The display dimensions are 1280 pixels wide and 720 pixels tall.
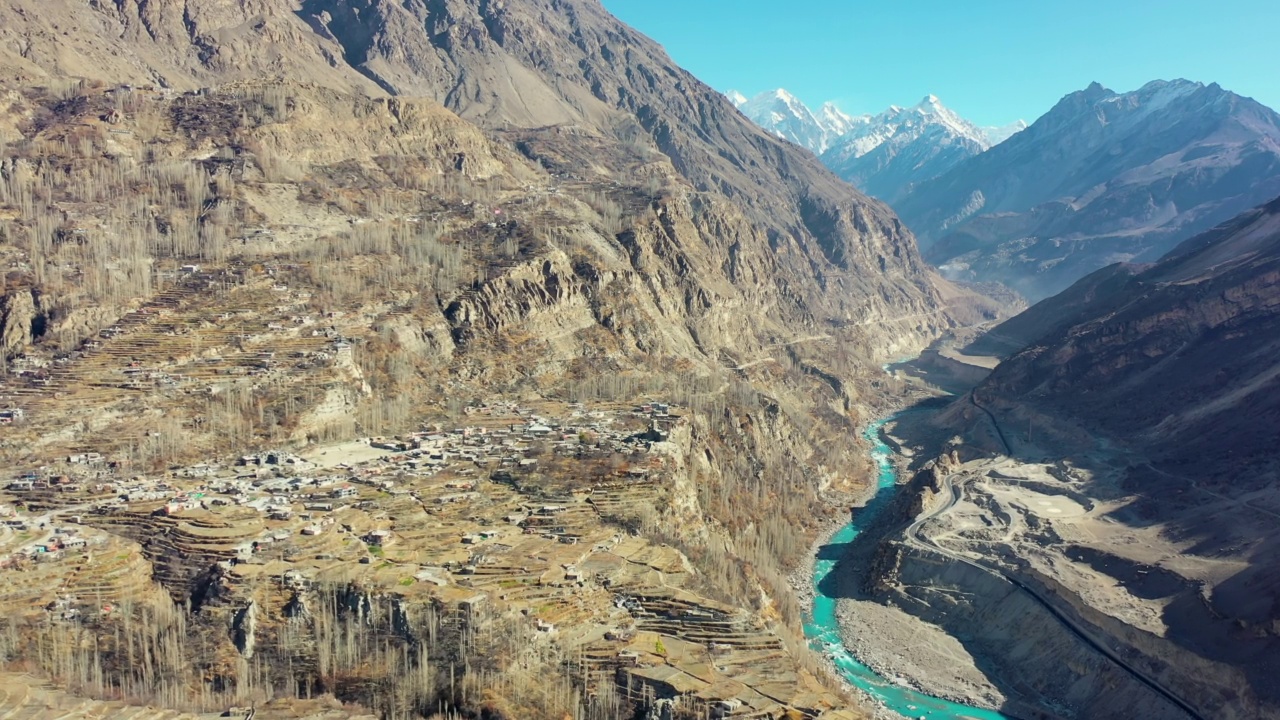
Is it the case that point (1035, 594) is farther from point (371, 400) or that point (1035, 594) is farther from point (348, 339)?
point (348, 339)

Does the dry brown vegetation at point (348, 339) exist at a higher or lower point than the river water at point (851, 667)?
higher

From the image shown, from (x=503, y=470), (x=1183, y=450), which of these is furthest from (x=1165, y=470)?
(x=503, y=470)

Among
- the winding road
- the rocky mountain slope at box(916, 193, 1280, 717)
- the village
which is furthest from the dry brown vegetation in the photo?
the rocky mountain slope at box(916, 193, 1280, 717)

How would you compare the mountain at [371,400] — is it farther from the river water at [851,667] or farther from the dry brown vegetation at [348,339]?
the river water at [851,667]

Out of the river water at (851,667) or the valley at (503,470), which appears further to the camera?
the river water at (851,667)

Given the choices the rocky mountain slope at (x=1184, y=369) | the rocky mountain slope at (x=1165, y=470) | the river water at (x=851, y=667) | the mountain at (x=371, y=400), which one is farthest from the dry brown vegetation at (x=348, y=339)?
the rocky mountain slope at (x=1184, y=369)

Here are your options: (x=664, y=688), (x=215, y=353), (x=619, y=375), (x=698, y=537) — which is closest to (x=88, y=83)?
(x=215, y=353)

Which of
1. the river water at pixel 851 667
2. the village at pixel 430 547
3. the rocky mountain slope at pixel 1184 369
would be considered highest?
the rocky mountain slope at pixel 1184 369

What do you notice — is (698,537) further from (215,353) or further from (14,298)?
(14,298)
